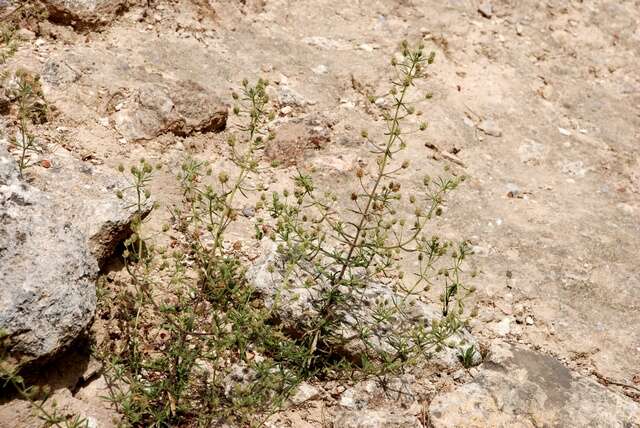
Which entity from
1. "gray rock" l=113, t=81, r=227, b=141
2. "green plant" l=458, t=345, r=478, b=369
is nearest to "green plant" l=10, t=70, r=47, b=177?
"gray rock" l=113, t=81, r=227, b=141

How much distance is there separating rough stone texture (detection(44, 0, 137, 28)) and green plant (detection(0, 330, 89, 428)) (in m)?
3.22

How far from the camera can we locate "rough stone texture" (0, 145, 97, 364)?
2.82m

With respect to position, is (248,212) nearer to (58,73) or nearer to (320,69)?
(58,73)

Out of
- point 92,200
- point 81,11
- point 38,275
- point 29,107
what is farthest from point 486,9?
point 38,275

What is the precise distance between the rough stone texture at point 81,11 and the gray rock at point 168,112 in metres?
0.90

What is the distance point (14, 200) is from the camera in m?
3.15

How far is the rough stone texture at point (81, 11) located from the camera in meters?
5.00

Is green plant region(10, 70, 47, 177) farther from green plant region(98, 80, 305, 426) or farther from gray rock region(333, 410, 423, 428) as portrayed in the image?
gray rock region(333, 410, 423, 428)

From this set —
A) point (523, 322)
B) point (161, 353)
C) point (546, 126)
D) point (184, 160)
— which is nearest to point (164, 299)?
point (161, 353)

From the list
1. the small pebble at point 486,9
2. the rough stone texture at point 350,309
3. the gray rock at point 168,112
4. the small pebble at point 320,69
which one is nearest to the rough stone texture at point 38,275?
the rough stone texture at point 350,309

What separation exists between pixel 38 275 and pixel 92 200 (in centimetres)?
75

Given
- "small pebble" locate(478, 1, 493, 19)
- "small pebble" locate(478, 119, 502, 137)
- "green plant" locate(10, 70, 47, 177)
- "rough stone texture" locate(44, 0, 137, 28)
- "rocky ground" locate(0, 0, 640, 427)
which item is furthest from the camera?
"small pebble" locate(478, 1, 493, 19)

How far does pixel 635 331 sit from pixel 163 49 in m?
4.32

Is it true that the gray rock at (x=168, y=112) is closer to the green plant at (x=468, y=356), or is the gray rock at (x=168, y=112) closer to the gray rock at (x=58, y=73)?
the gray rock at (x=58, y=73)
